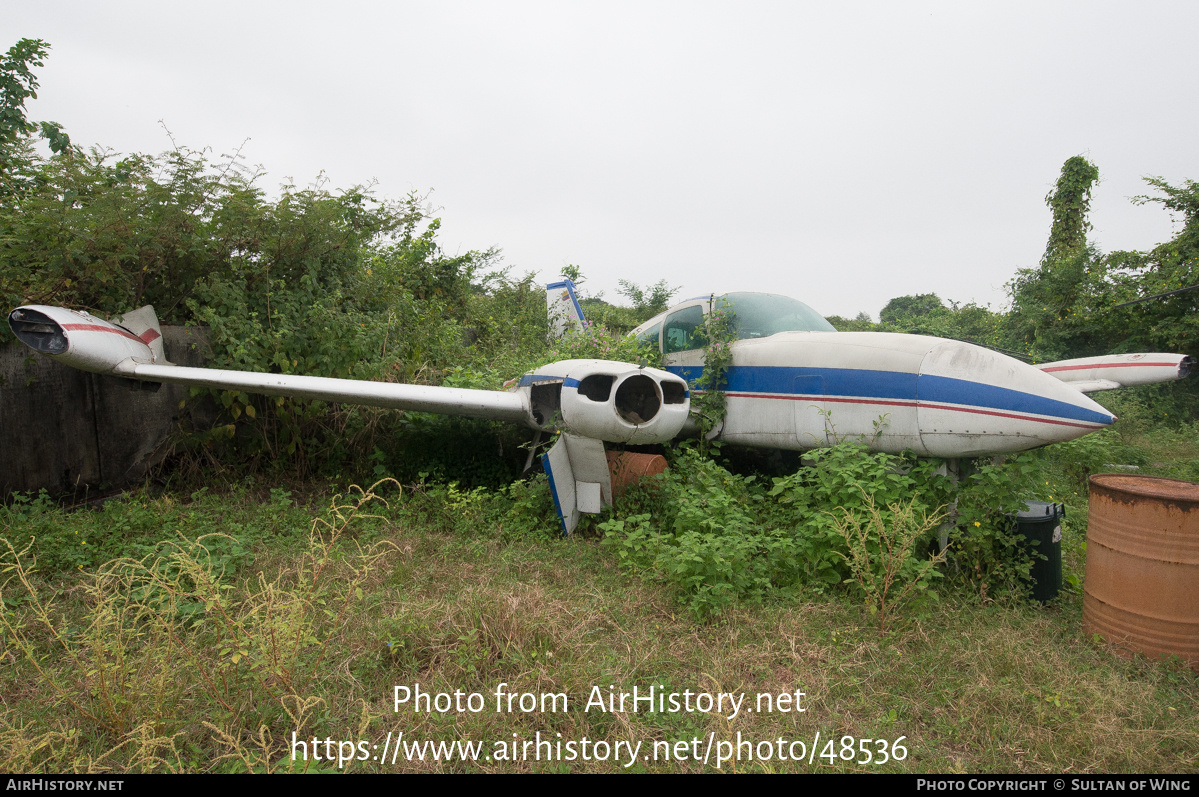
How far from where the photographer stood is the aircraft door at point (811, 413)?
4789 mm

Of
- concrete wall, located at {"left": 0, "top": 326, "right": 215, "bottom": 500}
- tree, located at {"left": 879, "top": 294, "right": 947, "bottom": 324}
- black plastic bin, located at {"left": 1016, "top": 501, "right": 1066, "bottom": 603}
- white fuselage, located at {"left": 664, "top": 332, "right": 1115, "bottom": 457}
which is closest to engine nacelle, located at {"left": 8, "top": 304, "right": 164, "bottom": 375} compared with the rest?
concrete wall, located at {"left": 0, "top": 326, "right": 215, "bottom": 500}

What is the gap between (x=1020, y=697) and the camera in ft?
9.34

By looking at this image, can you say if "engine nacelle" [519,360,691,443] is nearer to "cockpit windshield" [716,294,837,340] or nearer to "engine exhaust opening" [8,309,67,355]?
"cockpit windshield" [716,294,837,340]

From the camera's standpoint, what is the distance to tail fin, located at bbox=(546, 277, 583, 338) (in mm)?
10312

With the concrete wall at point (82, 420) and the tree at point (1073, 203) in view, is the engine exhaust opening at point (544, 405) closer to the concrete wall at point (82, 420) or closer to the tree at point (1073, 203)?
the concrete wall at point (82, 420)

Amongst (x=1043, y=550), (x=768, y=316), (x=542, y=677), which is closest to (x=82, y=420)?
(x=542, y=677)

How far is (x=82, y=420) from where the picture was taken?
19.6 ft

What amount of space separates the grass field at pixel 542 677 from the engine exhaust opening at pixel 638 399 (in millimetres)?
1225

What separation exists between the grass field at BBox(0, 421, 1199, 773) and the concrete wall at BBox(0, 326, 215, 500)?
1924mm

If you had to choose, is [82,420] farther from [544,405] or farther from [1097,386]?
[1097,386]

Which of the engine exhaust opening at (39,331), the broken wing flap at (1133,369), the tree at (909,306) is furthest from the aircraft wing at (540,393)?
the tree at (909,306)

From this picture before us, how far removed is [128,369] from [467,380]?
3.10 meters
